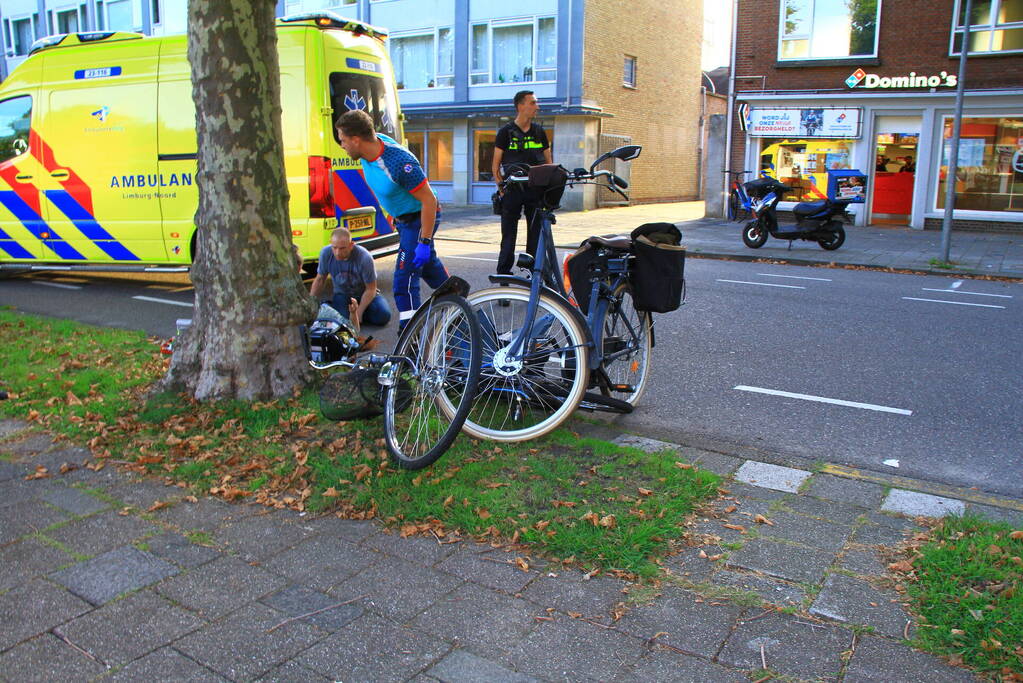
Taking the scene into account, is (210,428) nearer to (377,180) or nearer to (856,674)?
(377,180)

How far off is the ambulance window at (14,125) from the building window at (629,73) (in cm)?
2293

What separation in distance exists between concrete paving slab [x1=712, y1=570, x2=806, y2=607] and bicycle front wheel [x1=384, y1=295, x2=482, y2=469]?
1495 millimetres

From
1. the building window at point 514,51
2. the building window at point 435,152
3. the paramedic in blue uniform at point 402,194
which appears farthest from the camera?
the building window at point 435,152

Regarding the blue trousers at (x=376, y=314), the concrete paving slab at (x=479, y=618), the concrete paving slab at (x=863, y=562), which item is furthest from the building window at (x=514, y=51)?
the concrete paving slab at (x=479, y=618)

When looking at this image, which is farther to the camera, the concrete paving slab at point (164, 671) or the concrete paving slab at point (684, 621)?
the concrete paving slab at point (684, 621)

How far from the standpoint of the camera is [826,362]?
679 centimetres

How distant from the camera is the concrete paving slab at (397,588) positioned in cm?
300

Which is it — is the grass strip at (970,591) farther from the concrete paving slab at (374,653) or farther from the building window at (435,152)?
the building window at (435,152)

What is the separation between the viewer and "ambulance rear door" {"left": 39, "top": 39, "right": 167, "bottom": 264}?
32.0ft

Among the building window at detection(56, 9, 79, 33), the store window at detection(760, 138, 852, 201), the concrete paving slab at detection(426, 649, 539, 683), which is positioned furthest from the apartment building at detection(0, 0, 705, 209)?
the concrete paving slab at detection(426, 649, 539, 683)

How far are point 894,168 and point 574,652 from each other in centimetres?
2008

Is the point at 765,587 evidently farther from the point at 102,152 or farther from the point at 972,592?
the point at 102,152

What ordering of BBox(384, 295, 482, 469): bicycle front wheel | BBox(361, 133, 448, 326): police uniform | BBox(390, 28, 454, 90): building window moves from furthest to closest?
BBox(390, 28, 454, 90): building window
BBox(361, 133, 448, 326): police uniform
BBox(384, 295, 482, 469): bicycle front wheel

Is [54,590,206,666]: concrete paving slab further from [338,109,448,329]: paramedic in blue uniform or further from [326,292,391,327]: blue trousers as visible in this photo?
[326,292,391,327]: blue trousers
